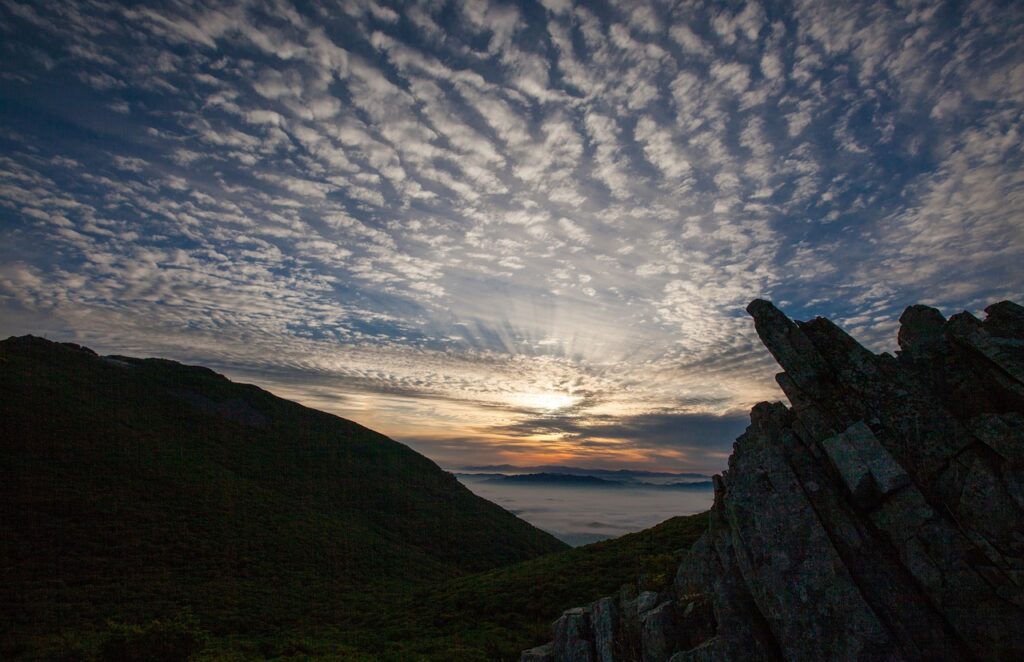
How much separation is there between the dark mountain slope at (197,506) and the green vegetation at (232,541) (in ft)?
1.18

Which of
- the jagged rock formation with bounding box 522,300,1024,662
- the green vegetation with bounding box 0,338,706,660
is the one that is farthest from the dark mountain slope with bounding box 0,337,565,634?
the jagged rock formation with bounding box 522,300,1024,662

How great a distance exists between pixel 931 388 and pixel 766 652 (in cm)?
1104

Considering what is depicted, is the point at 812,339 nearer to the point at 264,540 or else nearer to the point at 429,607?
the point at 429,607

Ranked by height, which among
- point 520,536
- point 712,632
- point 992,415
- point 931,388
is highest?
point 931,388

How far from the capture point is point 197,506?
2798 inches

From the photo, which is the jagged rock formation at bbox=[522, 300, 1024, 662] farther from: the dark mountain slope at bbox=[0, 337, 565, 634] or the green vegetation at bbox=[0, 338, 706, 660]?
the dark mountain slope at bbox=[0, 337, 565, 634]

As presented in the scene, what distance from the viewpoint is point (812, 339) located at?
731 inches

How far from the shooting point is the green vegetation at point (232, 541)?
3556 centimetres

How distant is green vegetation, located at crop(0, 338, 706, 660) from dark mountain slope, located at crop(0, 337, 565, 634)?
14.1 inches

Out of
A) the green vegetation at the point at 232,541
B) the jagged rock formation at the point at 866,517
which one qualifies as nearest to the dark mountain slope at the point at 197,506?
the green vegetation at the point at 232,541

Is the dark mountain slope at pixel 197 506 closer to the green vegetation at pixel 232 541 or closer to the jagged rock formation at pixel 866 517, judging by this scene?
the green vegetation at pixel 232 541

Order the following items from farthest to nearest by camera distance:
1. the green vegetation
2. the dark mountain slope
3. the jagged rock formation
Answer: the dark mountain slope → the green vegetation → the jagged rock formation

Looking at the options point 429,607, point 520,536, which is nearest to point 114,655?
point 429,607

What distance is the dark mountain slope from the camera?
158 feet
